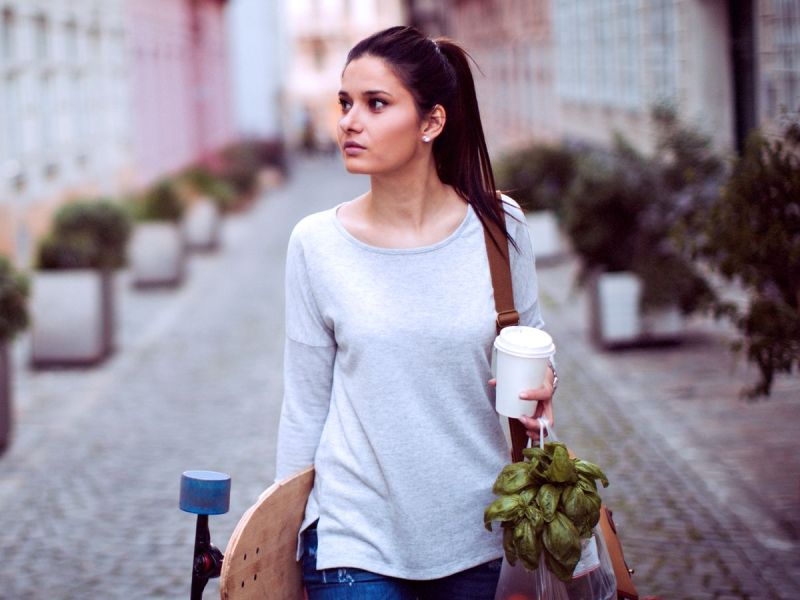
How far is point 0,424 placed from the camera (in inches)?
291

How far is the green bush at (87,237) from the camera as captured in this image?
34.4 feet

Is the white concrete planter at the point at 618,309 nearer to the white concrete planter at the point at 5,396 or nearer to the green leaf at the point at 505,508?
the white concrete planter at the point at 5,396

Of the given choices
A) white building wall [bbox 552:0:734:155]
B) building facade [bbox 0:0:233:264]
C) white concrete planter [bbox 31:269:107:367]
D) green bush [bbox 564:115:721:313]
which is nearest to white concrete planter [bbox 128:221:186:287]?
building facade [bbox 0:0:233:264]

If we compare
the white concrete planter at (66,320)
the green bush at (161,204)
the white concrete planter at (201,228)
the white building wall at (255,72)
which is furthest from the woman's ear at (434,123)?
the white building wall at (255,72)

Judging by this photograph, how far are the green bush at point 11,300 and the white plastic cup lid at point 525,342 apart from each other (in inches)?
214

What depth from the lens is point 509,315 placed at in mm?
2508

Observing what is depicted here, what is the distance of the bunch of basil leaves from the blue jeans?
194 mm

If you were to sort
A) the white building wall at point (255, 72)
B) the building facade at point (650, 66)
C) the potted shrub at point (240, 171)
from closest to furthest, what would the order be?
1. the building facade at point (650, 66)
2. the potted shrub at point (240, 171)
3. the white building wall at point (255, 72)

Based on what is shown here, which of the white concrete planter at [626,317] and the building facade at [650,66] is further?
the building facade at [650,66]

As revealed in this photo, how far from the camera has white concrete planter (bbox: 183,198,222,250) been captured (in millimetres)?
18250

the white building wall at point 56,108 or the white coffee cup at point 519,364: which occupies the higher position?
the white building wall at point 56,108

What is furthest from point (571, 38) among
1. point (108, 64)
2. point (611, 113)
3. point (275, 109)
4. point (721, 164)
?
point (275, 109)

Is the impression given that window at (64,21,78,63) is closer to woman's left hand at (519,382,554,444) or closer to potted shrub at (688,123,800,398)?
potted shrub at (688,123,800,398)

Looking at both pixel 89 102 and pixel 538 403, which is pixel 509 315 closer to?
pixel 538 403
